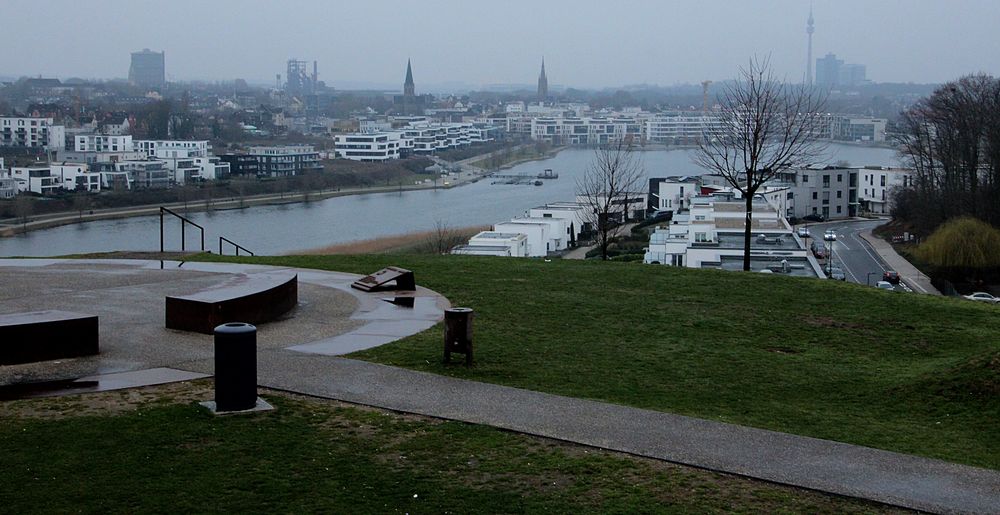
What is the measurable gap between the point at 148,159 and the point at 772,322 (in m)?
71.8

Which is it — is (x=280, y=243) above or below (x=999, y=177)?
below

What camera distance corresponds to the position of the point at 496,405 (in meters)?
6.10

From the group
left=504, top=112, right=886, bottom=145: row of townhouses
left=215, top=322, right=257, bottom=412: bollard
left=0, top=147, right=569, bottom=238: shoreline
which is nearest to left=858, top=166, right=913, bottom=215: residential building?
left=0, top=147, right=569, bottom=238: shoreline

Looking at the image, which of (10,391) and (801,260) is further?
(801,260)

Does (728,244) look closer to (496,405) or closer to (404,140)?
(496,405)

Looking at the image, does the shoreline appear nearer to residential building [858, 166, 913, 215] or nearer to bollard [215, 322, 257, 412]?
residential building [858, 166, 913, 215]

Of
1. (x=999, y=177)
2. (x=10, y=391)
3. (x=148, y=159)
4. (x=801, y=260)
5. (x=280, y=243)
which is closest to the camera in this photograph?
(x=10, y=391)

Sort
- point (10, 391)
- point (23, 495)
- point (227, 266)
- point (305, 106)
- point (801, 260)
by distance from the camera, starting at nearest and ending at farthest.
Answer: point (23, 495) → point (10, 391) → point (227, 266) → point (801, 260) → point (305, 106)

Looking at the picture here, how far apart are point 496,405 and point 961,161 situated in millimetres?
39168

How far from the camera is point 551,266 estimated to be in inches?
513

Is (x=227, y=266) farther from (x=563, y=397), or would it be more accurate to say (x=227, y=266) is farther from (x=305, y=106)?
(x=305, y=106)

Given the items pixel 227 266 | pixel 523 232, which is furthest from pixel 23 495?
pixel 523 232

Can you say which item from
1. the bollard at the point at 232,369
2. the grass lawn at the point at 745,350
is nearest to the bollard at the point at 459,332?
the grass lawn at the point at 745,350

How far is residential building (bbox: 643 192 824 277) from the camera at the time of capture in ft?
86.0
